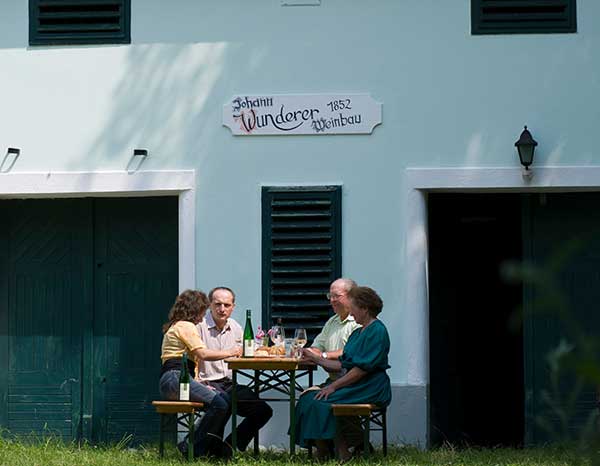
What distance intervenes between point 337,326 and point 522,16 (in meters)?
2.83

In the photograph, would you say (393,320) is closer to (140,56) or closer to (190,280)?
(190,280)

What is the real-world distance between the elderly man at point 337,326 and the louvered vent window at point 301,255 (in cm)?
56

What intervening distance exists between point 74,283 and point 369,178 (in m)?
2.59

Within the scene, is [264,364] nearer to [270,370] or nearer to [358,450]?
[270,370]

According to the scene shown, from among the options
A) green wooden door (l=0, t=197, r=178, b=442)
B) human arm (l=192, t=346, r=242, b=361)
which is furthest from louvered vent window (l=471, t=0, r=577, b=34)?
human arm (l=192, t=346, r=242, b=361)

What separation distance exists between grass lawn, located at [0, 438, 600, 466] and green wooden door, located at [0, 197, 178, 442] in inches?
19.5

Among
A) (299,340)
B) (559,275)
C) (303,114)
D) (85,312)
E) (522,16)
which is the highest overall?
(522,16)

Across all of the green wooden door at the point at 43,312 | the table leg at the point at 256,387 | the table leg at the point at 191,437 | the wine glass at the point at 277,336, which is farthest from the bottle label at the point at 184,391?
the green wooden door at the point at 43,312

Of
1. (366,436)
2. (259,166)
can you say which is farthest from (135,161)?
(366,436)

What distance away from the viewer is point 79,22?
32.3 ft

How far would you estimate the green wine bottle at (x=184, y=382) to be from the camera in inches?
317

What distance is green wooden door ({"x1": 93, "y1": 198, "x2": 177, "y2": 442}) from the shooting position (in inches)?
392

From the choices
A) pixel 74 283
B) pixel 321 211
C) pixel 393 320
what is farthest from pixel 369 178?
pixel 74 283

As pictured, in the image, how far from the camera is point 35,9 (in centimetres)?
982
